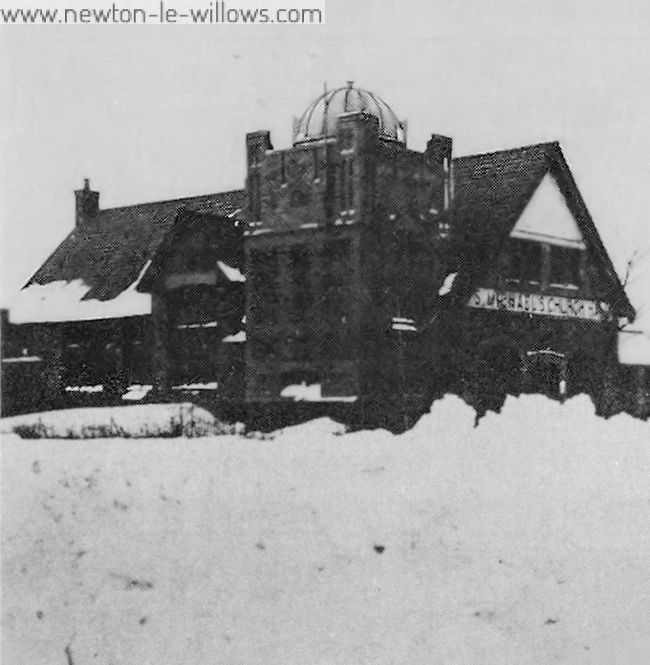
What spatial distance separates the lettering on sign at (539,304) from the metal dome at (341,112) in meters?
1.90

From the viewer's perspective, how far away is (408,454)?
36.9ft

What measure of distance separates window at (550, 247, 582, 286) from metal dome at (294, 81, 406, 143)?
86.6 inches

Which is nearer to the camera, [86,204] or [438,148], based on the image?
[438,148]

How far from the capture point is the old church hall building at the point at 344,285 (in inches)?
449

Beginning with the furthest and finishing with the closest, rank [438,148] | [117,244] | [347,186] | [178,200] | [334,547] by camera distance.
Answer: [117,244] → [178,200] → [438,148] → [347,186] → [334,547]

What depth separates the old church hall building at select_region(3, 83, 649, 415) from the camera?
37.4 ft

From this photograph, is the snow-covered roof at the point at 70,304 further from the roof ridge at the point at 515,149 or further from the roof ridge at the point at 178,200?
the roof ridge at the point at 515,149

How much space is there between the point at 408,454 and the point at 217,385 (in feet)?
6.86

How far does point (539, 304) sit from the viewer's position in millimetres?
12328

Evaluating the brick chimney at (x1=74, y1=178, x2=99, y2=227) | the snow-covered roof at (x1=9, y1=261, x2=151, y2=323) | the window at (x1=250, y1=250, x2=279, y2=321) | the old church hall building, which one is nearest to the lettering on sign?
the old church hall building

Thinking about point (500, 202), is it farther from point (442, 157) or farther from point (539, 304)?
point (539, 304)

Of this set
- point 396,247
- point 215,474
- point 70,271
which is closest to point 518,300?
point 396,247

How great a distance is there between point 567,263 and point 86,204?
5.35 m

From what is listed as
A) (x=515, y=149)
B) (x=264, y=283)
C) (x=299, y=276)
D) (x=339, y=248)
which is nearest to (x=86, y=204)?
(x=264, y=283)
